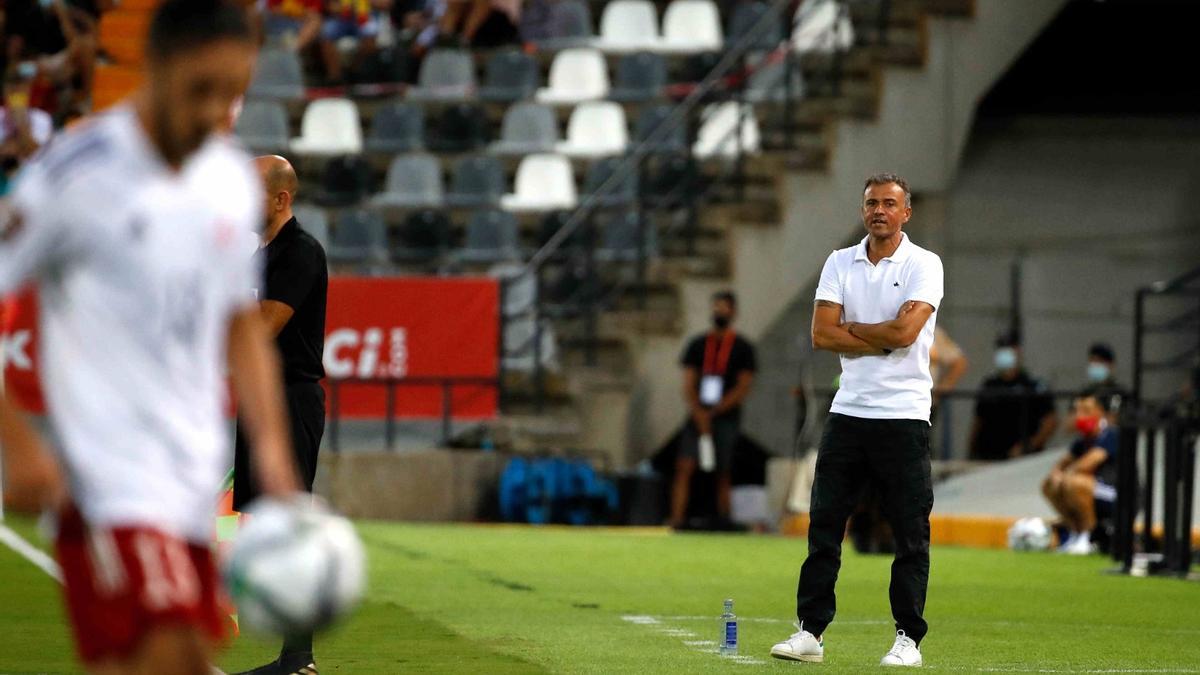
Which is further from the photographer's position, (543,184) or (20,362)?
(543,184)

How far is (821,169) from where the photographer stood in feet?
85.0

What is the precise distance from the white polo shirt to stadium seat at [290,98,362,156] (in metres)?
17.6

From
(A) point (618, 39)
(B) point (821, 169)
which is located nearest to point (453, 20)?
(A) point (618, 39)

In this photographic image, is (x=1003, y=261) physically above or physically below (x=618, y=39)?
below

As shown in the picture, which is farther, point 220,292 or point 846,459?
point 846,459

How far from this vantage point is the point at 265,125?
27125 mm

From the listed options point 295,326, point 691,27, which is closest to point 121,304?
point 295,326

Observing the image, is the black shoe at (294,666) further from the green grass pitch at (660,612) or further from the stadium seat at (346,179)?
the stadium seat at (346,179)

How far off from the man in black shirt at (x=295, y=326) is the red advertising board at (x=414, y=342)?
14176 mm

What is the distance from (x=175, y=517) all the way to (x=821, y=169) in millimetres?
21765

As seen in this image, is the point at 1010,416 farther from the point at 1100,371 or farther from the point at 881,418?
the point at 881,418

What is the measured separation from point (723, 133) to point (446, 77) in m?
3.59

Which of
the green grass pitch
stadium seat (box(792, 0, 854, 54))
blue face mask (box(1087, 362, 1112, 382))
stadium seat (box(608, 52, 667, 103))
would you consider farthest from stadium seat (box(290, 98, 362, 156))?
blue face mask (box(1087, 362, 1112, 382))

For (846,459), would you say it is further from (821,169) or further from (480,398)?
(821,169)
